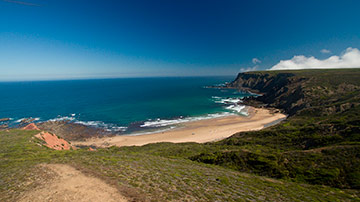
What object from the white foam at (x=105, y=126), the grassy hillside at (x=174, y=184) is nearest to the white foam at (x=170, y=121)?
the white foam at (x=105, y=126)

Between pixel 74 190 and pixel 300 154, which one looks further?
pixel 300 154

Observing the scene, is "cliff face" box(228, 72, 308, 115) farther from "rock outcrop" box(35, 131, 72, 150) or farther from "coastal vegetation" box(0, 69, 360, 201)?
"rock outcrop" box(35, 131, 72, 150)

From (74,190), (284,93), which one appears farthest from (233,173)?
(284,93)

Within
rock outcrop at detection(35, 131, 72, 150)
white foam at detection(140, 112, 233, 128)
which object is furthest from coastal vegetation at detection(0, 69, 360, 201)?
white foam at detection(140, 112, 233, 128)

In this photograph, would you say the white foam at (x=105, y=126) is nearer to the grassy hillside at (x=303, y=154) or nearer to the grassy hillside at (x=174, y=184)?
the grassy hillside at (x=174, y=184)

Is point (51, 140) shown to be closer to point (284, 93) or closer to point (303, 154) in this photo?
point (303, 154)

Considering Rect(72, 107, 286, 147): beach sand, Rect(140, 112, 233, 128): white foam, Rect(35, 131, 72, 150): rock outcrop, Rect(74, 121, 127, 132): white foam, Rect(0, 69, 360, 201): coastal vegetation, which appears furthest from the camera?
Rect(140, 112, 233, 128): white foam

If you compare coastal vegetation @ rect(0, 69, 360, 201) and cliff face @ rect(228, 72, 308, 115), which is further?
cliff face @ rect(228, 72, 308, 115)

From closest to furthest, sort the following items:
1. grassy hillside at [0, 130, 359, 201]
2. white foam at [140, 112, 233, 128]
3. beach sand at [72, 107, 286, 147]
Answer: grassy hillside at [0, 130, 359, 201]
beach sand at [72, 107, 286, 147]
white foam at [140, 112, 233, 128]
